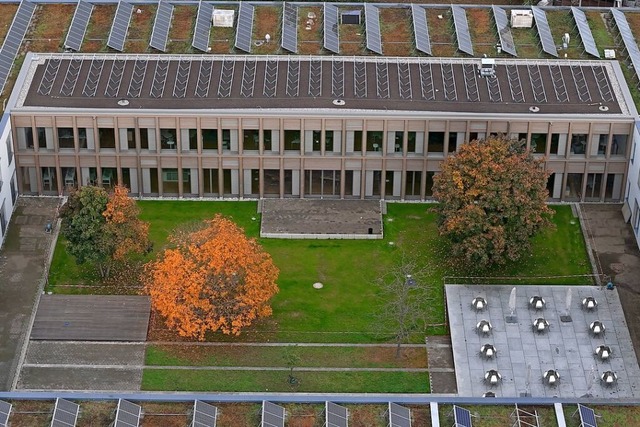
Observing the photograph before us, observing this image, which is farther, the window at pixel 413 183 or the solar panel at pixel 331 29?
the solar panel at pixel 331 29

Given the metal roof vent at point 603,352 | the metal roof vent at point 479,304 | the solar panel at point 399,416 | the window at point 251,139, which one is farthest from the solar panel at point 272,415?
the window at point 251,139

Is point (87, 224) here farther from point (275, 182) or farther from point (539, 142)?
point (539, 142)

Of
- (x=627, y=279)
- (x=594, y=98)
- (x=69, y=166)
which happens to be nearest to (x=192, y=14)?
(x=69, y=166)

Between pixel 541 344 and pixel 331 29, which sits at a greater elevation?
pixel 331 29

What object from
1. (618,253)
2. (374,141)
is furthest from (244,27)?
(618,253)

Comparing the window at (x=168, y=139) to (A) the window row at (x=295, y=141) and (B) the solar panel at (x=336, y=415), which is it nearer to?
(A) the window row at (x=295, y=141)

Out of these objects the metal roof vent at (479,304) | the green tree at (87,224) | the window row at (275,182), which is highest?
the window row at (275,182)
